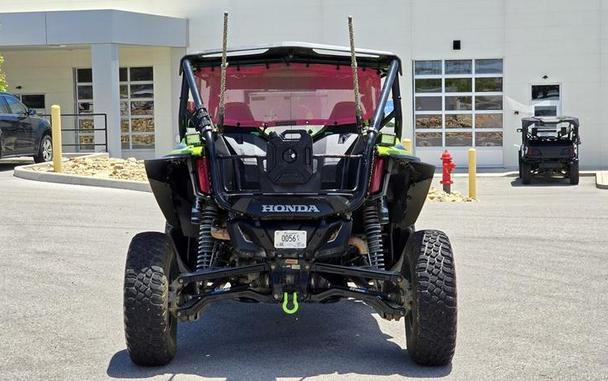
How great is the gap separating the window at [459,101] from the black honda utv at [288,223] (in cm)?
2046

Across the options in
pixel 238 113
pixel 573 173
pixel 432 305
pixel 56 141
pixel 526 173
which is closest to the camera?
pixel 432 305

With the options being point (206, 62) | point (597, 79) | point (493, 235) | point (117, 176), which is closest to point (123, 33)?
point (117, 176)

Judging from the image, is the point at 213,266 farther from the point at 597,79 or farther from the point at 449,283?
the point at 597,79

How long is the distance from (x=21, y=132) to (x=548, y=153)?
12.2 m

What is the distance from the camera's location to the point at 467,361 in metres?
6.05

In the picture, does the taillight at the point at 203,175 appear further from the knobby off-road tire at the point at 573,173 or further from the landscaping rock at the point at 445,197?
the knobby off-road tire at the point at 573,173

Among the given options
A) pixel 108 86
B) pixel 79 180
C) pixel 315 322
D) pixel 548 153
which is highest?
pixel 108 86

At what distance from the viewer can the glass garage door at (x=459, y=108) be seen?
26.7 metres

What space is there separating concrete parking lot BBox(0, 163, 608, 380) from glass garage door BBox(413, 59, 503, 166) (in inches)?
554

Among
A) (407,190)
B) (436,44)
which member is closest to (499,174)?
(436,44)

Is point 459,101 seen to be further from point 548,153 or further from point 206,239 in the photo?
Answer: point 206,239

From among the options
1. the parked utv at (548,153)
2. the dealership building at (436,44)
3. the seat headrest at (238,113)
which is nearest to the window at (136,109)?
the dealership building at (436,44)

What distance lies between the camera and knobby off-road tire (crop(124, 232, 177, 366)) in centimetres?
560

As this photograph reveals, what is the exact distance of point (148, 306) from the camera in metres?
5.59
